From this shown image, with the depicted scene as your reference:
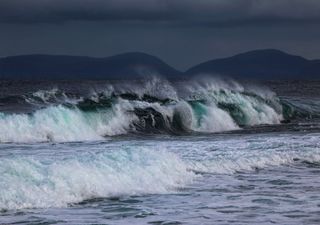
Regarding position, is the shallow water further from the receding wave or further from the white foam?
the receding wave

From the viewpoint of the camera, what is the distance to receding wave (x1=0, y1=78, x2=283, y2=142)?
28.2 m

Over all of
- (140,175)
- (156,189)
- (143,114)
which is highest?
(143,114)

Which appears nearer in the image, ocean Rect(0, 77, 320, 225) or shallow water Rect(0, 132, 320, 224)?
shallow water Rect(0, 132, 320, 224)

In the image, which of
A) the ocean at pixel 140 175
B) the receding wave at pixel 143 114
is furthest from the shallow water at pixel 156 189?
the receding wave at pixel 143 114

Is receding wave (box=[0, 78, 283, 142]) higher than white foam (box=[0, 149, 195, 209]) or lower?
higher

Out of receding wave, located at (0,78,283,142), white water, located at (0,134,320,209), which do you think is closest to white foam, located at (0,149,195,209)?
white water, located at (0,134,320,209)

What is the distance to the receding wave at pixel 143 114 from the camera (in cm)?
2820

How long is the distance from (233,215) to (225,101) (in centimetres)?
3056

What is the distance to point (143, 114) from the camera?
3556 cm

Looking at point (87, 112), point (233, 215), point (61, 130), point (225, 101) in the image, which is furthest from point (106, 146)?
point (225, 101)

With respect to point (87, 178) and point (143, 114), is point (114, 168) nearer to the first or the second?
point (87, 178)

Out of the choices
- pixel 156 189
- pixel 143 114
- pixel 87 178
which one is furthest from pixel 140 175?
pixel 143 114

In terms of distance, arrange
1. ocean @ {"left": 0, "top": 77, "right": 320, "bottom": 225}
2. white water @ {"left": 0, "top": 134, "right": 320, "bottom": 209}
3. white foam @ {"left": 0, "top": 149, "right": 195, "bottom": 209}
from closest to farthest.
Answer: ocean @ {"left": 0, "top": 77, "right": 320, "bottom": 225} → white foam @ {"left": 0, "top": 149, "right": 195, "bottom": 209} → white water @ {"left": 0, "top": 134, "right": 320, "bottom": 209}

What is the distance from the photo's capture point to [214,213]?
12797 millimetres
